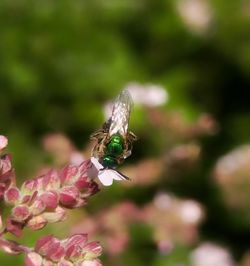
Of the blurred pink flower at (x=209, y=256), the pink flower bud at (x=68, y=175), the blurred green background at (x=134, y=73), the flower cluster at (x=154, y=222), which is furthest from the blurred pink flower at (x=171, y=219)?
the pink flower bud at (x=68, y=175)

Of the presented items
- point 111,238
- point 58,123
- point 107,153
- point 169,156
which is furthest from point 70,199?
point 58,123

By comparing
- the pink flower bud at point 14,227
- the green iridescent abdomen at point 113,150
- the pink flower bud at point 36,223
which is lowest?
the pink flower bud at point 14,227

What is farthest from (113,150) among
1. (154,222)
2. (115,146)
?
(154,222)

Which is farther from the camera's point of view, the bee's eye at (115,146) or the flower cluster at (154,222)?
the flower cluster at (154,222)

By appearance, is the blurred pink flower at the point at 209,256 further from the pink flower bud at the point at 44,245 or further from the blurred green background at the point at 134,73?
the pink flower bud at the point at 44,245

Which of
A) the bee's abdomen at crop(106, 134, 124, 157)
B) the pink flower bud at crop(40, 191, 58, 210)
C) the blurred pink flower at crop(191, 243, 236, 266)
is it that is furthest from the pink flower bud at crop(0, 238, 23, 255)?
the blurred pink flower at crop(191, 243, 236, 266)

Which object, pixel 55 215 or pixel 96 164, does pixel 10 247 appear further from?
pixel 96 164

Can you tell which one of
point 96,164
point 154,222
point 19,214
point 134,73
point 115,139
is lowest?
point 19,214
